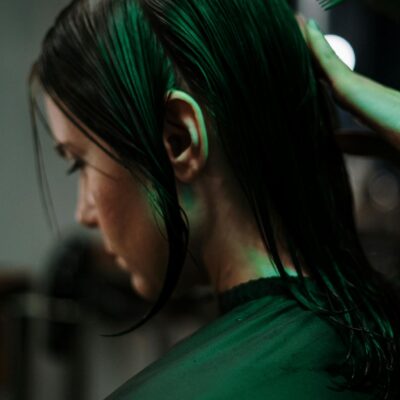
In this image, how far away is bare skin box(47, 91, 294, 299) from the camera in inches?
27.1

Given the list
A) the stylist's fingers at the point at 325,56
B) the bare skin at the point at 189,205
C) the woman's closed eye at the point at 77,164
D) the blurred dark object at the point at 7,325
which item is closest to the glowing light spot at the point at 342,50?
the stylist's fingers at the point at 325,56

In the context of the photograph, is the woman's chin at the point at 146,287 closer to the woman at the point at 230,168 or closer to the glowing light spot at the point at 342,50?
the woman at the point at 230,168

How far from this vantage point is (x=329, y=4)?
2.31ft

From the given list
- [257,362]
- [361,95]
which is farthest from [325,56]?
[257,362]

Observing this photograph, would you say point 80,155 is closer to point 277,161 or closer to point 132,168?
point 132,168

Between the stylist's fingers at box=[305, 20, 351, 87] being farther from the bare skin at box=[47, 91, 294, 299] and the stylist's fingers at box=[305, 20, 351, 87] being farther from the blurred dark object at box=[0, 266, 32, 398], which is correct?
the blurred dark object at box=[0, 266, 32, 398]

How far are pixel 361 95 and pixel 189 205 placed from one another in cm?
19

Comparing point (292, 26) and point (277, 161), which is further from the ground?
point (292, 26)

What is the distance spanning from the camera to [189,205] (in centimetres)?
71

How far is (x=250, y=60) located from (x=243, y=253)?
0.61 feet

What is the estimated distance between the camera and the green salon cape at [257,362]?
1.94 ft

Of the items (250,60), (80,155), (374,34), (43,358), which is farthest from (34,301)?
(250,60)

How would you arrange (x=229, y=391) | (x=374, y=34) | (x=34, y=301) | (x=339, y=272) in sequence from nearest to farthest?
(x=229, y=391), (x=339, y=272), (x=374, y=34), (x=34, y=301)

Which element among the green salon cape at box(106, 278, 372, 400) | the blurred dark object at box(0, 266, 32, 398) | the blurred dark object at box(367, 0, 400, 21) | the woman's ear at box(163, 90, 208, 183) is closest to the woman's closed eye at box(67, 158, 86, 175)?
the woman's ear at box(163, 90, 208, 183)
